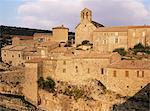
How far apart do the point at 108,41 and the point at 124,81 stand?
609 inches

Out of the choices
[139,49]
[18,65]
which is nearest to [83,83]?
[139,49]

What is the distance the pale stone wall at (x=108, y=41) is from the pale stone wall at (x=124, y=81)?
40.4ft

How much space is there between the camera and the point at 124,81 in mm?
42250

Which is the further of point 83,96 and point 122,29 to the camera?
point 122,29

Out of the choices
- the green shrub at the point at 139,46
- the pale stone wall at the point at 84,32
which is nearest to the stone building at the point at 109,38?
the green shrub at the point at 139,46

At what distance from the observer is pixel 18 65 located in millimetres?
62938

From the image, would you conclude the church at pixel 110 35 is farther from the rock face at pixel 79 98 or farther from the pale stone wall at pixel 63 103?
the pale stone wall at pixel 63 103

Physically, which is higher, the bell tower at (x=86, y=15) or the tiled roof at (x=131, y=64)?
the bell tower at (x=86, y=15)

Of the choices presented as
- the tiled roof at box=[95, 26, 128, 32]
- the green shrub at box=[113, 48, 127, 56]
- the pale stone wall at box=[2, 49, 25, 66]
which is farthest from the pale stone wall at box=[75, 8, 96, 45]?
the pale stone wall at box=[2, 49, 25, 66]

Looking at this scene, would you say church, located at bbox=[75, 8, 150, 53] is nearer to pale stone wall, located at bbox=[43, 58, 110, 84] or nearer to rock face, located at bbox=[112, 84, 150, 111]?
pale stone wall, located at bbox=[43, 58, 110, 84]

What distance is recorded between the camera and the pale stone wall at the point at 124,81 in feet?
134

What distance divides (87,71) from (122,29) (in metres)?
12.8

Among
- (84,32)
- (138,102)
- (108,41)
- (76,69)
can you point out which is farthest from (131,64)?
(84,32)

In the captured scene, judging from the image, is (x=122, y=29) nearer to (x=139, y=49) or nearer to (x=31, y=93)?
(x=139, y=49)
